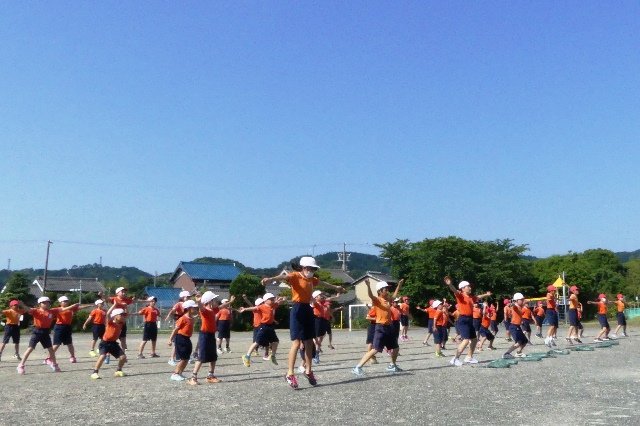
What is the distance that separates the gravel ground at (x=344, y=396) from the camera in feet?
25.4

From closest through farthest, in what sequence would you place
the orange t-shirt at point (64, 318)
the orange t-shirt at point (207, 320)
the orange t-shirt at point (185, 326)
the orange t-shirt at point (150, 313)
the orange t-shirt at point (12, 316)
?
the orange t-shirt at point (207, 320) → the orange t-shirt at point (185, 326) → the orange t-shirt at point (64, 318) → the orange t-shirt at point (12, 316) → the orange t-shirt at point (150, 313)

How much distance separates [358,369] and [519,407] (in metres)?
4.21

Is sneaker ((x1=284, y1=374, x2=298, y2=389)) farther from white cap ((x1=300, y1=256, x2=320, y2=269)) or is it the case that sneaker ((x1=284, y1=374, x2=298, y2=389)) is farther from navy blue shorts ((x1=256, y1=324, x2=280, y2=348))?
navy blue shorts ((x1=256, y1=324, x2=280, y2=348))

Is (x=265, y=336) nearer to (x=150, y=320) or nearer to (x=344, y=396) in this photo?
(x=150, y=320)

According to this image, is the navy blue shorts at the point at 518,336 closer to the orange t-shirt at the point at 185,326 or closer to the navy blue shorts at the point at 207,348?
the navy blue shorts at the point at 207,348

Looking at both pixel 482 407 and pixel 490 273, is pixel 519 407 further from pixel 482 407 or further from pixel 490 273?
pixel 490 273

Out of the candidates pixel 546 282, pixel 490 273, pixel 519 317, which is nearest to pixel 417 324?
pixel 490 273

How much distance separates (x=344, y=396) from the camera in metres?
9.40

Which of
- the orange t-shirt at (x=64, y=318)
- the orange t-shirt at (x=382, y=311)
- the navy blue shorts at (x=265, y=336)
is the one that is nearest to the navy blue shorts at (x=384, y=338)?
the orange t-shirt at (x=382, y=311)

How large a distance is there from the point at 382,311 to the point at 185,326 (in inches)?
156

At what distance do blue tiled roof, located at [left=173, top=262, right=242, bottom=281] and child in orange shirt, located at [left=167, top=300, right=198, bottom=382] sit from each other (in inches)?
2306

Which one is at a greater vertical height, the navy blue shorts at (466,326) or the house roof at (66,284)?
the house roof at (66,284)

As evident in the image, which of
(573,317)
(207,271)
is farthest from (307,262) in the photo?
(207,271)

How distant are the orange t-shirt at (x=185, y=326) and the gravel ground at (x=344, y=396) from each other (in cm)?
95
